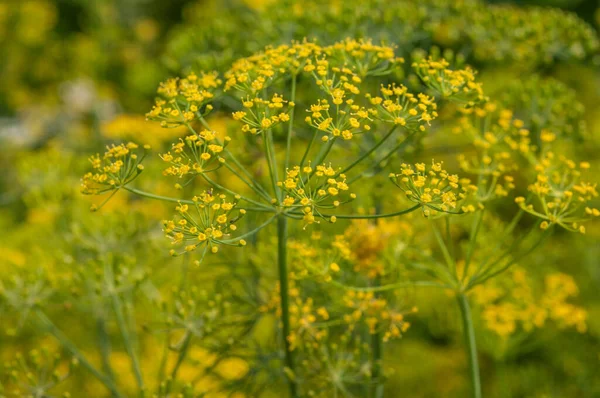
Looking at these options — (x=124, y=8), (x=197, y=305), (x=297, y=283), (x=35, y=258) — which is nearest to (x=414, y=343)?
(x=297, y=283)

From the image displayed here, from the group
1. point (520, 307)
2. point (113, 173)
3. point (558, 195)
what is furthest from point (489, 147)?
point (113, 173)

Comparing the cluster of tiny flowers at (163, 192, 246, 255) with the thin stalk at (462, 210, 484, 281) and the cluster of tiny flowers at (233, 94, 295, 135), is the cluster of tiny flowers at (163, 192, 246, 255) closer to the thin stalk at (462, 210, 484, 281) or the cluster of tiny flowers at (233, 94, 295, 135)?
the cluster of tiny flowers at (233, 94, 295, 135)

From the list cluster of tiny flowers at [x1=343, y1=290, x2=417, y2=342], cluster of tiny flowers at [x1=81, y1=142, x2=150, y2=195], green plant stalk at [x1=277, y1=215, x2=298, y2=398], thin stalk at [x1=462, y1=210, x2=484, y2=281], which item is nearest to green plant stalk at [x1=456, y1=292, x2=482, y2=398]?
thin stalk at [x1=462, y1=210, x2=484, y2=281]

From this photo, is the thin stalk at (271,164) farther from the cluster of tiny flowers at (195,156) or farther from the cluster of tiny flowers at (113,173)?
the cluster of tiny flowers at (113,173)

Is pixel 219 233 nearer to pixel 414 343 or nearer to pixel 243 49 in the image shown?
pixel 243 49

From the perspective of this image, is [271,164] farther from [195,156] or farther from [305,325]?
[305,325]

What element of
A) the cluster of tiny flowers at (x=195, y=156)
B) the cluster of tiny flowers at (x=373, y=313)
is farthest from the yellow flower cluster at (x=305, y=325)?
the cluster of tiny flowers at (x=195, y=156)
